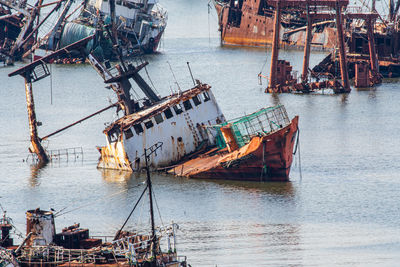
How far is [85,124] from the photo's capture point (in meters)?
77.7

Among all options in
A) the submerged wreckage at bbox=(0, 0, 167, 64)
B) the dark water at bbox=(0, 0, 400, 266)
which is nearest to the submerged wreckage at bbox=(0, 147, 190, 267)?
the dark water at bbox=(0, 0, 400, 266)

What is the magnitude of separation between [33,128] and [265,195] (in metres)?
19.2

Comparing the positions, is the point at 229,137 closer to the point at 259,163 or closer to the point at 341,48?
the point at 259,163

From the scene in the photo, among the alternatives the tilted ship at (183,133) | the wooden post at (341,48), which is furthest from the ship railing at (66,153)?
the wooden post at (341,48)

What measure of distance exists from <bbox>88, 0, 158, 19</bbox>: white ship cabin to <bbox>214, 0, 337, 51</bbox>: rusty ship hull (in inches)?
946

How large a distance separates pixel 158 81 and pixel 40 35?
27120 mm

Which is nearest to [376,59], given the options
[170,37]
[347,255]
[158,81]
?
[158,81]

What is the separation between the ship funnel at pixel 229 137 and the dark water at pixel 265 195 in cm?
226

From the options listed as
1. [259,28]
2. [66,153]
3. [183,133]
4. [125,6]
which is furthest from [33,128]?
[259,28]

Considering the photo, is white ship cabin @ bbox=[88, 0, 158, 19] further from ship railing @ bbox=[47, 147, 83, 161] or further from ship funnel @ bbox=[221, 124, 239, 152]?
ship funnel @ bbox=[221, 124, 239, 152]

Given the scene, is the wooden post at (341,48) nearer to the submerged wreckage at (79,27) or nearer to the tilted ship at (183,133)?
the submerged wreckage at (79,27)

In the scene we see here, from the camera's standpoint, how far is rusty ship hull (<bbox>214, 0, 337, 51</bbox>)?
142 metres

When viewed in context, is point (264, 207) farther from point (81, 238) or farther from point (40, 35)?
point (40, 35)

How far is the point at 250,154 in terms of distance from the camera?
53156mm
